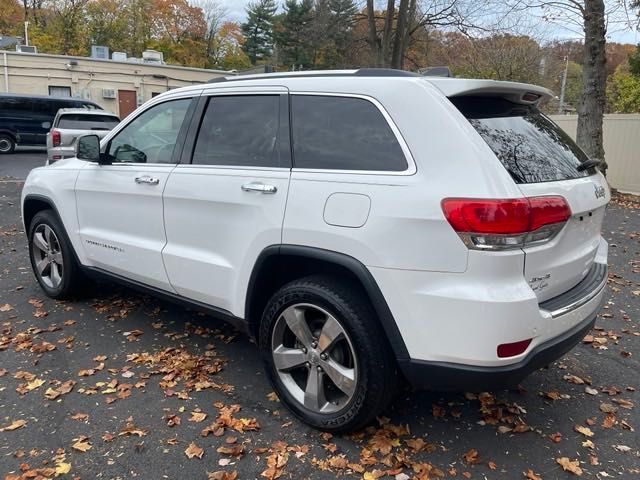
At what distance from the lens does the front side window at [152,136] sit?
12.6 feet

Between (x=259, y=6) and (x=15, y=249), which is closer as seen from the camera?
(x=15, y=249)

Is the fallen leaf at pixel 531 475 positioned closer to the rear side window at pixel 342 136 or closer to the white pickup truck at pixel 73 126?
the rear side window at pixel 342 136

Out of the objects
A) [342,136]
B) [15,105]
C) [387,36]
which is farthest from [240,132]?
[387,36]

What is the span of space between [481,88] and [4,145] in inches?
859

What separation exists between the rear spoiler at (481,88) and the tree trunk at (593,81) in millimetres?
10339

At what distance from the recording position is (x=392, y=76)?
282cm

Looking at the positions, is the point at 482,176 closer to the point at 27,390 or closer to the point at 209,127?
the point at 209,127

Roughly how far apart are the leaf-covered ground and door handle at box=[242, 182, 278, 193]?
1.32 metres

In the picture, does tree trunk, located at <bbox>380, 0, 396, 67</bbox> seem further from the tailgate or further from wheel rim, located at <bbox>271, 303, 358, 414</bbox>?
wheel rim, located at <bbox>271, 303, 358, 414</bbox>

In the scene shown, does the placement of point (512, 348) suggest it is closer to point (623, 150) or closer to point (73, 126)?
point (623, 150)

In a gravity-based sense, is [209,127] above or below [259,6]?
below

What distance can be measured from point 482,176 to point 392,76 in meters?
0.78

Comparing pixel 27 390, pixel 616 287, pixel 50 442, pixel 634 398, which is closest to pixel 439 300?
pixel 634 398

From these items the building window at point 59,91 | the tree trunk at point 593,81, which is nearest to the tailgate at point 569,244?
the tree trunk at point 593,81
